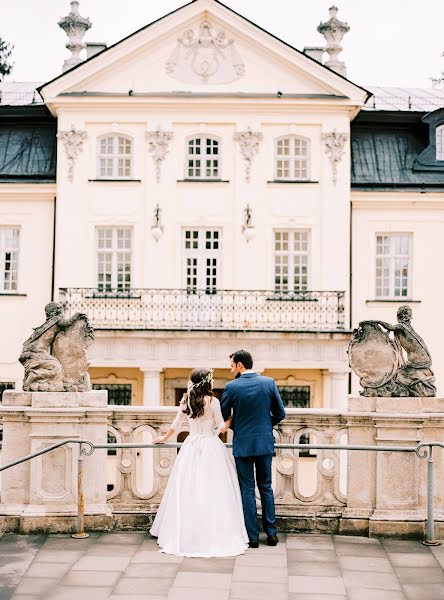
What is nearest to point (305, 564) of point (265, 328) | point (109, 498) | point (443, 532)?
point (443, 532)

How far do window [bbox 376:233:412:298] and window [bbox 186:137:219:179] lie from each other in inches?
200

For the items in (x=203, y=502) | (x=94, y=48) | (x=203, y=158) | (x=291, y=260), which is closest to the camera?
(x=203, y=502)

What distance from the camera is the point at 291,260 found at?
2700 cm

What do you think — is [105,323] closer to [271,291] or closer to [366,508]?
[271,291]

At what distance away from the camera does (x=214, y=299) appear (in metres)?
26.4

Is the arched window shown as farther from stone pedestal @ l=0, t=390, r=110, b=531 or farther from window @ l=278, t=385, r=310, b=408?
stone pedestal @ l=0, t=390, r=110, b=531

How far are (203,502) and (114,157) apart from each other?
1981cm

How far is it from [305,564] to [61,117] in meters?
20.9

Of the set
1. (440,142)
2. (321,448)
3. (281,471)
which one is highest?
(440,142)

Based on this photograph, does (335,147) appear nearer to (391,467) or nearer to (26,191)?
(26,191)

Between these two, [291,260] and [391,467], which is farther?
[291,260]

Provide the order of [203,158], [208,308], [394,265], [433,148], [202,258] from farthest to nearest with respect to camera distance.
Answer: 1. [433,148]
2. [394,265]
3. [203,158]
4. [202,258]
5. [208,308]

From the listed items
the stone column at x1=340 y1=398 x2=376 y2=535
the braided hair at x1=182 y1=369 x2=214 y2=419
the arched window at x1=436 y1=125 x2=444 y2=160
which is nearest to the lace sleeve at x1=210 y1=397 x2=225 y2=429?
the braided hair at x1=182 y1=369 x2=214 y2=419

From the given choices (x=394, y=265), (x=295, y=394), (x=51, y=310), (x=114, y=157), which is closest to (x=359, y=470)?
(x=51, y=310)
